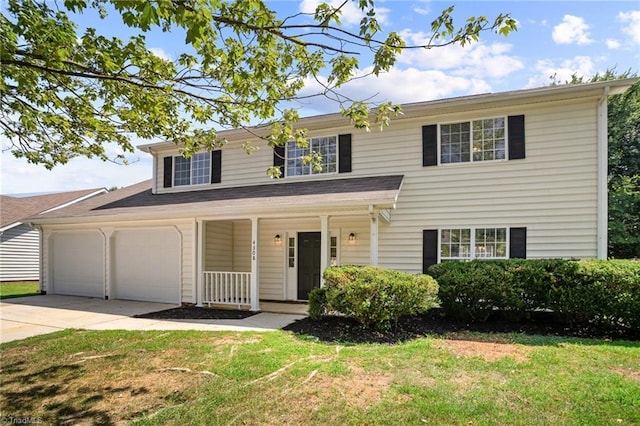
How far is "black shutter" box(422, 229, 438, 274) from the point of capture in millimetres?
9164

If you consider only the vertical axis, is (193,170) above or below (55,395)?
above

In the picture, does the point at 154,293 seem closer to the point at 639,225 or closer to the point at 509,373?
the point at 509,373

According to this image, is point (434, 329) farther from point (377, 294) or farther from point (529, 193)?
point (529, 193)

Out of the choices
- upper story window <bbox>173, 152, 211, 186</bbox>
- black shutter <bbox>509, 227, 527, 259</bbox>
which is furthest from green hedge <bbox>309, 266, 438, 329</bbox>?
upper story window <bbox>173, 152, 211, 186</bbox>

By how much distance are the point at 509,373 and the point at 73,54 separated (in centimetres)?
669

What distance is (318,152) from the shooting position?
10.7 meters

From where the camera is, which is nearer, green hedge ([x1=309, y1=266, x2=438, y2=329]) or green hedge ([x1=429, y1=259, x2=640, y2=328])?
green hedge ([x1=429, y1=259, x2=640, y2=328])

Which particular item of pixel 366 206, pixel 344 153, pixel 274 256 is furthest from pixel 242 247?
pixel 366 206

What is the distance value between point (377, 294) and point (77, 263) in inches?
428

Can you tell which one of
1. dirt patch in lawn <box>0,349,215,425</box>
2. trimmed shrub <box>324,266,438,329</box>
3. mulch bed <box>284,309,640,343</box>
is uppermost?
trimmed shrub <box>324,266,438,329</box>

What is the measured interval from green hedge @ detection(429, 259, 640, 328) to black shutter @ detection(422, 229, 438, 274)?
1.31 m

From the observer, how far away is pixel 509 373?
4.68 m

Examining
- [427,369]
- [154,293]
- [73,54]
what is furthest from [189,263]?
[427,369]

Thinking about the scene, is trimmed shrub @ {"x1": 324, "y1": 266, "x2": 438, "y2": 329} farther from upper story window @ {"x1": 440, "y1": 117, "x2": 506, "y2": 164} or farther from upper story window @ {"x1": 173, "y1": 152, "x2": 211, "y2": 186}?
upper story window @ {"x1": 173, "y1": 152, "x2": 211, "y2": 186}
